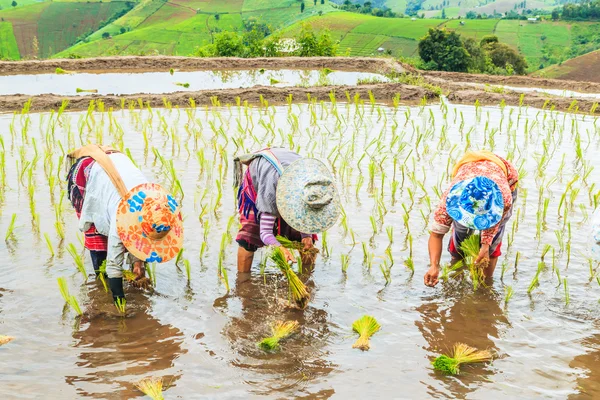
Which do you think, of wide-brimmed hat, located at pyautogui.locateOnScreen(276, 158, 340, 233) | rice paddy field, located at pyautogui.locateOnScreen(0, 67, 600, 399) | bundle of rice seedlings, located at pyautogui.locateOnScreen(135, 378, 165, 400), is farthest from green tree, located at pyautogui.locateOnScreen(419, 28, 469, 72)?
bundle of rice seedlings, located at pyautogui.locateOnScreen(135, 378, 165, 400)

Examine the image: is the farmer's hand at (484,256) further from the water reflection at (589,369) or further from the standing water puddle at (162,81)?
the standing water puddle at (162,81)

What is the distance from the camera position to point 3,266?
424 cm

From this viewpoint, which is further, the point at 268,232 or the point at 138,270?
the point at 138,270

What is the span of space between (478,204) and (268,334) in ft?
4.34

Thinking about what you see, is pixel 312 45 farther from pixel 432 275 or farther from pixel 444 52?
pixel 432 275

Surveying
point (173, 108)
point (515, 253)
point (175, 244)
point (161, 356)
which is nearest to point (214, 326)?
point (161, 356)

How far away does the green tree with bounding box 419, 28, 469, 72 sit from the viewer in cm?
1647

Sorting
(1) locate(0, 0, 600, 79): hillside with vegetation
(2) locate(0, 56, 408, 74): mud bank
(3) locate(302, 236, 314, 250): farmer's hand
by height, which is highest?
(1) locate(0, 0, 600, 79): hillside with vegetation

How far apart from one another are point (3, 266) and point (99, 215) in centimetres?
123

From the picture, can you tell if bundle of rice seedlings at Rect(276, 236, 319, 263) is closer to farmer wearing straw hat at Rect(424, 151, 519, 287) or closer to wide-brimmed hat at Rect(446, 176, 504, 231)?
farmer wearing straw hat at Rect(424, 151, 519, 287)

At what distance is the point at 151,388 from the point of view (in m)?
2.85

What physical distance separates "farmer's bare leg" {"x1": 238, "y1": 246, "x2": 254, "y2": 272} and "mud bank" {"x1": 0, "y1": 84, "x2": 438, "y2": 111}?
4934 millimetres

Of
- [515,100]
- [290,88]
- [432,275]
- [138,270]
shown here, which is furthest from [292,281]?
[515,100]

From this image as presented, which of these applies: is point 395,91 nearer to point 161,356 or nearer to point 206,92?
point 206,92
